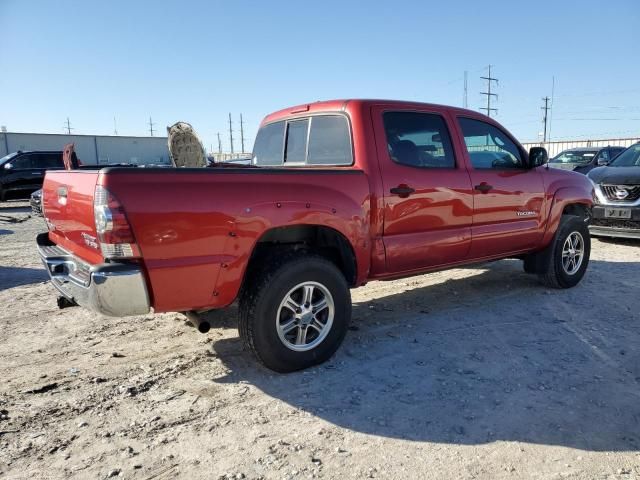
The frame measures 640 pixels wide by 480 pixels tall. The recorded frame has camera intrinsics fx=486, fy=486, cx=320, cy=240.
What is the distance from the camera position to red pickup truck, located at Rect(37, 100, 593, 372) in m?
2.88

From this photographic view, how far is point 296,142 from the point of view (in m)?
4.66

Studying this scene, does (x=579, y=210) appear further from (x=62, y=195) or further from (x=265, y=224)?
(x=62, y=195)

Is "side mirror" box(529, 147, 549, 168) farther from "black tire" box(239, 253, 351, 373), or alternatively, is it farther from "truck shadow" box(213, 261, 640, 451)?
"black tire" box(239, 253, 351, 373)

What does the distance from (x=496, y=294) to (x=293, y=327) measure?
2.95 meters

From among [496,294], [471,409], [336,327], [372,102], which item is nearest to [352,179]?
[372,102]

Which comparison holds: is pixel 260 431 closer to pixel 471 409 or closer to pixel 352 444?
pixel 352 444

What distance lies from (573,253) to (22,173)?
664 inches

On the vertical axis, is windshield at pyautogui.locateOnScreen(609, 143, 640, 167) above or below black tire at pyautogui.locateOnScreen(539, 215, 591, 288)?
above

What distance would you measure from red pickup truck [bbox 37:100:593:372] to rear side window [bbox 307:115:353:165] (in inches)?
0.6

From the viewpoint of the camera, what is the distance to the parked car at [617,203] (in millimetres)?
8125

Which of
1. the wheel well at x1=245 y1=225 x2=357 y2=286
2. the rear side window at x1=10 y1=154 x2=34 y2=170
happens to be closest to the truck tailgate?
the wheel well at x1=245 y1=225 x2=357 y2=286

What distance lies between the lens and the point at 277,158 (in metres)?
4.89

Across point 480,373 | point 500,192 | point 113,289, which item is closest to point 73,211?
point 113,289

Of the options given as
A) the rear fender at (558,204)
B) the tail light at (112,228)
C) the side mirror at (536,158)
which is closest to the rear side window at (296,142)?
the tail light at (112,228)
